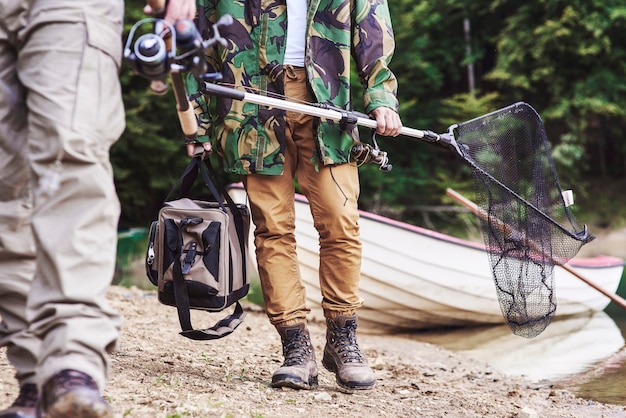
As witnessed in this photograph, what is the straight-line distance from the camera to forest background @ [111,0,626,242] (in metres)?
16.4

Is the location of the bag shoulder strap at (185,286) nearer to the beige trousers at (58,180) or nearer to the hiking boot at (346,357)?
the hiking boot at (346,357)

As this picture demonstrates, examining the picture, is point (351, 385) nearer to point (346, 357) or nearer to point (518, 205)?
point (346, 357)

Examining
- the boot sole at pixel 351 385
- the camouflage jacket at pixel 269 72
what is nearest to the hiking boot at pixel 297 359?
the boot sole at pixel 351 385

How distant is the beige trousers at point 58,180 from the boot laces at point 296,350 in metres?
1.38

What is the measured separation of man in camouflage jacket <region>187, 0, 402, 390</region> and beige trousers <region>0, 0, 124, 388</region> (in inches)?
43.6

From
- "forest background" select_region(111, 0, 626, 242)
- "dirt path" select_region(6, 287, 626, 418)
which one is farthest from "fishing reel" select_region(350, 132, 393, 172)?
"forest background" select_region(111, 0, 626, 242)

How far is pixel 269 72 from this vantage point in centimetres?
330

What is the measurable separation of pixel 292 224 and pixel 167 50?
1194 millimetres

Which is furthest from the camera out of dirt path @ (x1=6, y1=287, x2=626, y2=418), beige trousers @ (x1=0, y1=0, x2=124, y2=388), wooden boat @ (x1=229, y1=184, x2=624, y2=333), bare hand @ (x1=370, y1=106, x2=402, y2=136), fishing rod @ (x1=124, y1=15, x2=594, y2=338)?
wooden boat @ (x1=229, y1=184, x2=624, y2=333)

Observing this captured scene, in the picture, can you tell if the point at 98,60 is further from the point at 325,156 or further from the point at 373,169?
the point at 373,169

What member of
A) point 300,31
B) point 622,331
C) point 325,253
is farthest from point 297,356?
point 622,331

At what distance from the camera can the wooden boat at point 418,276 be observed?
655cm

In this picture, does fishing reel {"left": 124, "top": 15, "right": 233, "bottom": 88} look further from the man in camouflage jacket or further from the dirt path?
the dirt path

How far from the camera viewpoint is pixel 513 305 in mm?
3961
